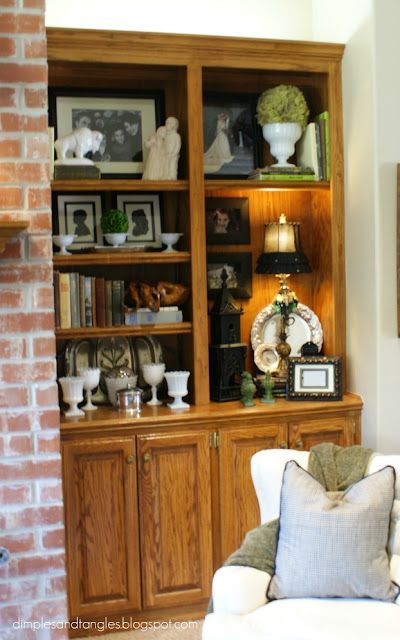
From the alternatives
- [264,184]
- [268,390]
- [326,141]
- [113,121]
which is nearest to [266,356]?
[268,390]

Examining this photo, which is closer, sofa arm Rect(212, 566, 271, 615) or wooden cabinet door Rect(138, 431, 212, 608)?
sofa arm Rect(212, 566, 271, 615)

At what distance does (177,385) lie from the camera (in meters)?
3.42

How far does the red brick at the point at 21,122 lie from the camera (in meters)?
2.52

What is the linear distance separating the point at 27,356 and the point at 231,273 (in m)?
1.42

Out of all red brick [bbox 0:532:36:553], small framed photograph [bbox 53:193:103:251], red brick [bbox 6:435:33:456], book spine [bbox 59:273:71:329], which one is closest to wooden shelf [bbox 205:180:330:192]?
small framed photograph [bbox 53:193:103:251]

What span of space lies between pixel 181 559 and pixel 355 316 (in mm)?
1274

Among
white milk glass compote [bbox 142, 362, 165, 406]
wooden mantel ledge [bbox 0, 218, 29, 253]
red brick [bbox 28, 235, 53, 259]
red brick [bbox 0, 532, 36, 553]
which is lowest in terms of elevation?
red brick [bbox 0, 532, 36, 553]

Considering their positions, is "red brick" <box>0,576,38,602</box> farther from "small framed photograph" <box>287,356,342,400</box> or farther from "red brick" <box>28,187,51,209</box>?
"small framed photograph" <box>287,356,342,400</box>

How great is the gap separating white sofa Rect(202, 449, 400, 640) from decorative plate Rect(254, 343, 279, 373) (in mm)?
1205

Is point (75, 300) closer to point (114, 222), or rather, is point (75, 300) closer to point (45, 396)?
point (114, 222)

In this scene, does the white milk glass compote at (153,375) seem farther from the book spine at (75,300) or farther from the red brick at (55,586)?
the red brick at (55,586)

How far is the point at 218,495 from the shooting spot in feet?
11.0

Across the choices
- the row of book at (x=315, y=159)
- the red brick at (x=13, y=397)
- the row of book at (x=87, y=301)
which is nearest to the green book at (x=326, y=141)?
the row of book at (x=315, y=159)

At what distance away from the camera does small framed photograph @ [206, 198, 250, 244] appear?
373 cm
